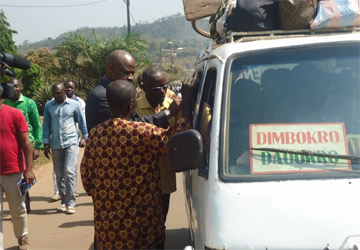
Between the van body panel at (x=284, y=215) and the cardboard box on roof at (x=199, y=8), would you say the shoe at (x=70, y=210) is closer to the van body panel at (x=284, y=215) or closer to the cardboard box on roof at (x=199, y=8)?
the cardboard box on roof at (x=199, y=8)

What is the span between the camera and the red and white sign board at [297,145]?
2.55m

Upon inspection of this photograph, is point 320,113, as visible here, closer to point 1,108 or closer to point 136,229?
point 136,229

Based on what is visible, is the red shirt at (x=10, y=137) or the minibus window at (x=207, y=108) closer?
the minibus window at (x=207, y=108)

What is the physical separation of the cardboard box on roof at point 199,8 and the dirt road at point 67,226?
7.92ft

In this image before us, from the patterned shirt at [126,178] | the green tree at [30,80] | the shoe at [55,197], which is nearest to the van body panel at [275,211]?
the patterned shirt at [126,178]

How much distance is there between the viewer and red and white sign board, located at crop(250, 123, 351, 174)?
2547 millimetres

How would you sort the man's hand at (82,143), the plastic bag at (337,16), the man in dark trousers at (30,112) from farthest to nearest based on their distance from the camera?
the man's hand at (82,143) < the man in dark trousers at (30,112) < the plastic bag at (337,16)

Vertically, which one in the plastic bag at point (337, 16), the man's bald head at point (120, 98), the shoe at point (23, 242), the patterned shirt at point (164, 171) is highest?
the plastic bag at point (337, 16)

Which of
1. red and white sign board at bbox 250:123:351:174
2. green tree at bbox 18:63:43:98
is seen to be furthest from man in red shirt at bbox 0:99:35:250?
green tree at bbox 18:63:43:98

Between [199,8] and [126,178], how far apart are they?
80.7 inches

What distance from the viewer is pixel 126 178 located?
314cm

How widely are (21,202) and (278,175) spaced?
3.58 m

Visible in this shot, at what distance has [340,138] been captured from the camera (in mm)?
2631

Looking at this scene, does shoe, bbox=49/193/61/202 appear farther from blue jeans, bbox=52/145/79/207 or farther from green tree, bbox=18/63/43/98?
green tree, bbox=18/63/43/98
